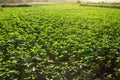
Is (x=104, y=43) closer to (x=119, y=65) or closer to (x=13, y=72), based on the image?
(x=119, y=65)

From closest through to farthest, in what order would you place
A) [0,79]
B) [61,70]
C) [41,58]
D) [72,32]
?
1. [0,79]
2. [61,70]
3. [41,58]
4. [72,32]

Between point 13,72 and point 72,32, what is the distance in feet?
18.8

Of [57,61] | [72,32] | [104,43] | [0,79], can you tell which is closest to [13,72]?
[0,79]

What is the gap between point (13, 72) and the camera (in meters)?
5.72

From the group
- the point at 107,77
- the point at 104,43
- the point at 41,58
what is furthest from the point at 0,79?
the point at 104,43

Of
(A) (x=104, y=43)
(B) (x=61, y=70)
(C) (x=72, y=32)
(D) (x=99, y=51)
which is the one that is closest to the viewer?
(B) (x=61, y=70)

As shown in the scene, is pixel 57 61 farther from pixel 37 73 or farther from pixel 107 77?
pixel 107 77

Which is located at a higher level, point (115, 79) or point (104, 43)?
A: point (104, 43)

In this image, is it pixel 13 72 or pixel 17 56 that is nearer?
pixel 13 72

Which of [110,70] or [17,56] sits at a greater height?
[17,56]

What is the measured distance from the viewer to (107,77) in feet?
18.6

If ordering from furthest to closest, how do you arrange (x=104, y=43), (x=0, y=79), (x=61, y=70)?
(x=104, y=43) → (x=61, y=70) → (x=0, y=79)

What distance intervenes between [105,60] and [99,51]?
0.53 m

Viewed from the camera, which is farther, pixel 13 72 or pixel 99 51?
pixel 99 51
